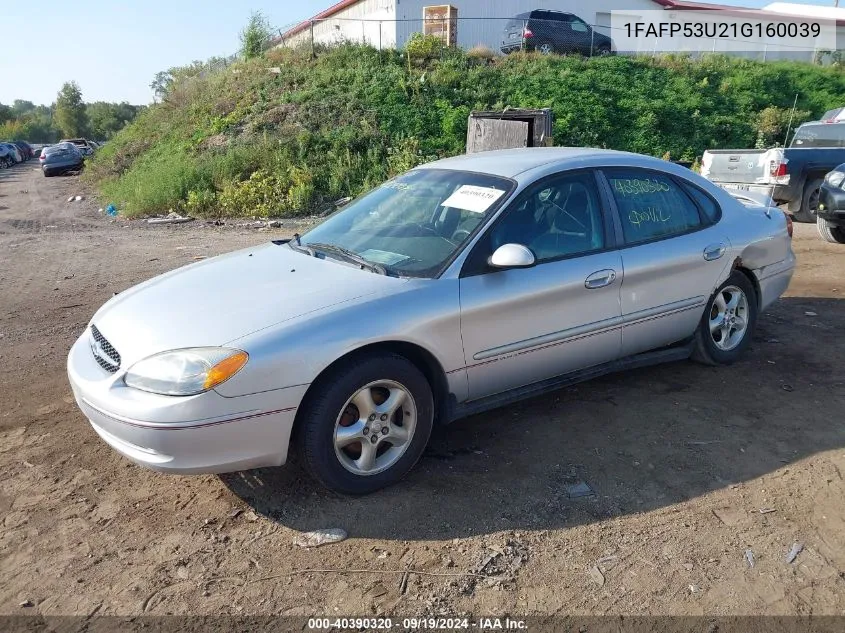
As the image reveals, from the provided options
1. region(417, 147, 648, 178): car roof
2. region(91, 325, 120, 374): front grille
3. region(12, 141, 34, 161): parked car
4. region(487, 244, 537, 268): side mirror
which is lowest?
region(12, 141, 34, 161): parked car

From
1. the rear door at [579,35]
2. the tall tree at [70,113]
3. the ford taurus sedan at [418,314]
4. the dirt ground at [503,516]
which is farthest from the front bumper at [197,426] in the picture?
the tall tree at [70,113]

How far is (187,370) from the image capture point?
9.96ft

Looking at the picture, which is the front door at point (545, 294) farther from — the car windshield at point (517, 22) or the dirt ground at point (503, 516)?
the car windshield at point (517, 22)

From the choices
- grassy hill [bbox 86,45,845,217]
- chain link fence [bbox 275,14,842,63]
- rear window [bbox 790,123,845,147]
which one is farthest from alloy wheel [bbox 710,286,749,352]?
chain link fence [bbox 275,14,842,63]

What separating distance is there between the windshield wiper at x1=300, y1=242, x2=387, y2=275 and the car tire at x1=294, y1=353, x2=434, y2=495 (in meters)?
0.54

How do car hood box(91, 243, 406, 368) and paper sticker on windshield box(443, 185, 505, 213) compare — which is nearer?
car hood box(91, 243, 406, 368)

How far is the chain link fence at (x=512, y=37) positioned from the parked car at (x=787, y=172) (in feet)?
44.0

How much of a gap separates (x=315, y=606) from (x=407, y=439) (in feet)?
3.29

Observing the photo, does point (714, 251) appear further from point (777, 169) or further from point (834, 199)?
point (777, 169)

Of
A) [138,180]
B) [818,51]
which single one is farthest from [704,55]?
[138,180]

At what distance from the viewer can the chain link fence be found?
79.8 feet

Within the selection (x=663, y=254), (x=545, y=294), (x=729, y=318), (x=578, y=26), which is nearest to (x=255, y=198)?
(x=729, y=318)

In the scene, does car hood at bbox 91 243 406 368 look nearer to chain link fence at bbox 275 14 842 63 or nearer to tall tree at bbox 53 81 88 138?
chain link fence at bbox 275 14 842 63

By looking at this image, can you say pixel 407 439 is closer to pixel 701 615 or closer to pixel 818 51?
pixel 701 615
